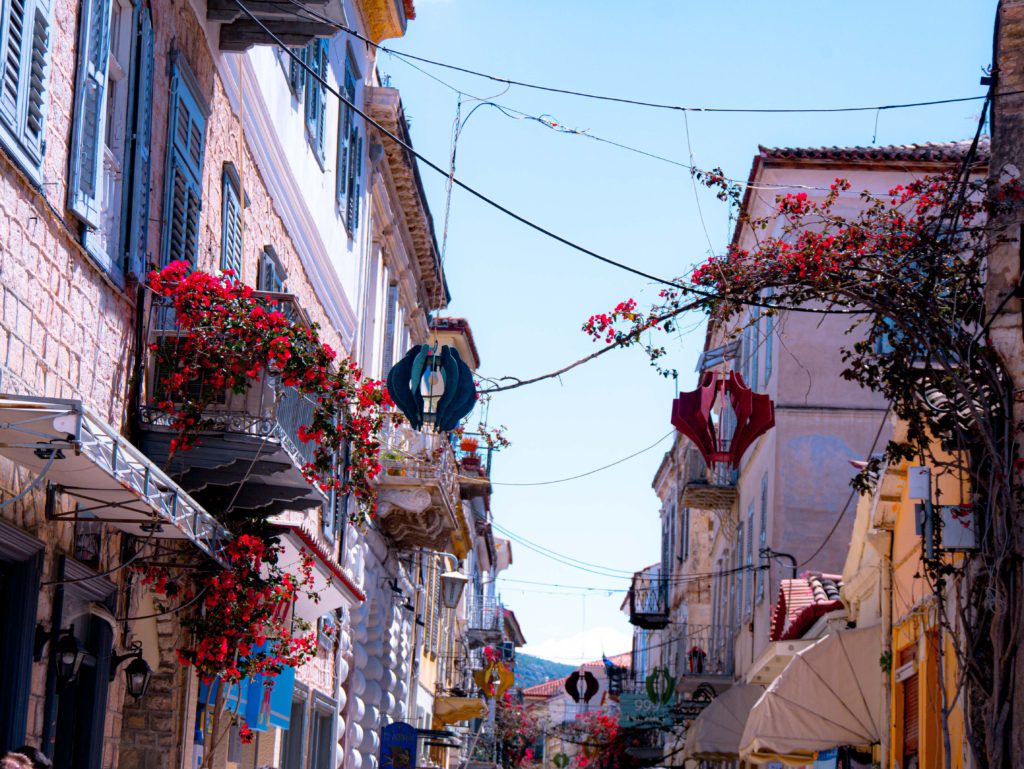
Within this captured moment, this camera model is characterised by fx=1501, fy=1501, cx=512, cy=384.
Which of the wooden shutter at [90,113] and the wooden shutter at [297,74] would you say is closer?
the wooden shutter at [90,113]

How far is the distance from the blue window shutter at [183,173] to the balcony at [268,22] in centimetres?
95

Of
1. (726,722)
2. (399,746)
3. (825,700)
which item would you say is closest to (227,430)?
(825,700)

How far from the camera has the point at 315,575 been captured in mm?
13672

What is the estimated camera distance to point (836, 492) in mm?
24188

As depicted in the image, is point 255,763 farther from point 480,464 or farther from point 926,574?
point 480,464

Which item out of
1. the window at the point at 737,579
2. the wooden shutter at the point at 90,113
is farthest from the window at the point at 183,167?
the window at the point at 737,579

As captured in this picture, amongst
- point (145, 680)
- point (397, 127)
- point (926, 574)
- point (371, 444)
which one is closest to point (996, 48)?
point (926, 574)

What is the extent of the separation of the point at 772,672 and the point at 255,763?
26.8ft

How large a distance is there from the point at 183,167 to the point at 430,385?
2.70 m

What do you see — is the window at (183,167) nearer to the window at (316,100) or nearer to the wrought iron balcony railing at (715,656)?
the window at (316,100)

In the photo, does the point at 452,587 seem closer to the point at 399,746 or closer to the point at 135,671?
the point at 399,746

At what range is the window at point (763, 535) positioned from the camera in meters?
25.1

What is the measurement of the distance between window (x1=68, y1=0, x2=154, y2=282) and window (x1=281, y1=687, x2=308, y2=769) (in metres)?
8.78

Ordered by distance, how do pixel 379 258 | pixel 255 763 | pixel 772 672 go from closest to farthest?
pixel 255 763, pixel 772 672, pixel 379 258
